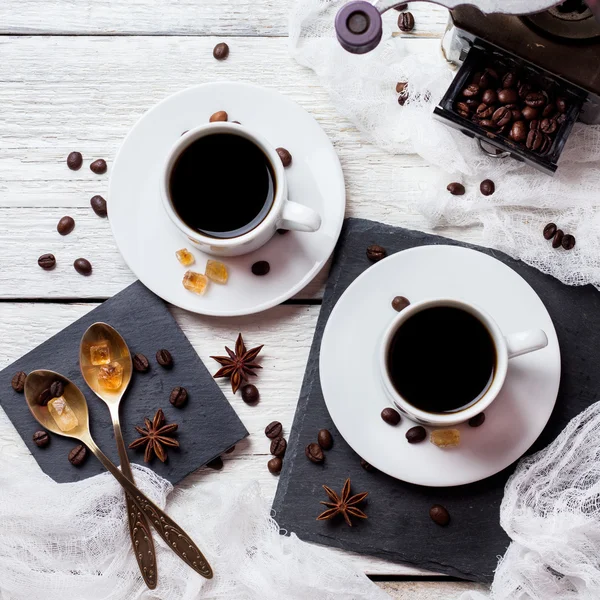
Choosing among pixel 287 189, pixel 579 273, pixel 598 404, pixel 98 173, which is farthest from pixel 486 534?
pixel 98 173

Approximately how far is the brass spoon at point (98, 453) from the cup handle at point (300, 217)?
1.80 feet

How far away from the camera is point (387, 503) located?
1423 millimetres

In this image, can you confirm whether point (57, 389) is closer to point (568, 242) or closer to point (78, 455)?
point (78, 455)

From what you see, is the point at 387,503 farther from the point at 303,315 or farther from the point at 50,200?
the point at 50,200

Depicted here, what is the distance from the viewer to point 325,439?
1418 mm

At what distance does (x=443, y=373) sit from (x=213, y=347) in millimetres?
458

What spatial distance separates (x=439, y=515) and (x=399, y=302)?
1.34 feet

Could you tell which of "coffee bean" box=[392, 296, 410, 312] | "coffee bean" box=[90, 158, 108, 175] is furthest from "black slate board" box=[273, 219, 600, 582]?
"coffee bean" box=[90, 158, 108, 175]

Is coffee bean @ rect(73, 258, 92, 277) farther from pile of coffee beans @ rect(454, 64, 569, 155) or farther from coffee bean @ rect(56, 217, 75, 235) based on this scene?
pile of coffee beans @ rect(454, 64, 569, 155)

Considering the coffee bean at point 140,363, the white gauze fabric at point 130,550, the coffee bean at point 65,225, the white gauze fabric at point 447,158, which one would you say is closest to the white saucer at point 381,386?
the white gauze fabric at point 447,158

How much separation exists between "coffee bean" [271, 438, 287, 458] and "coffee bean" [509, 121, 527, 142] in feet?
2.35

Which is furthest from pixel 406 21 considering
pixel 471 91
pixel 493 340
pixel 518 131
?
pixel 493 340

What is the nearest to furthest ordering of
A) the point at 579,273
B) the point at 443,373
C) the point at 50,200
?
the point at 443,373
the point at 579,273
the point at 50,200

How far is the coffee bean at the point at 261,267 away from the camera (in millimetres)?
1386
